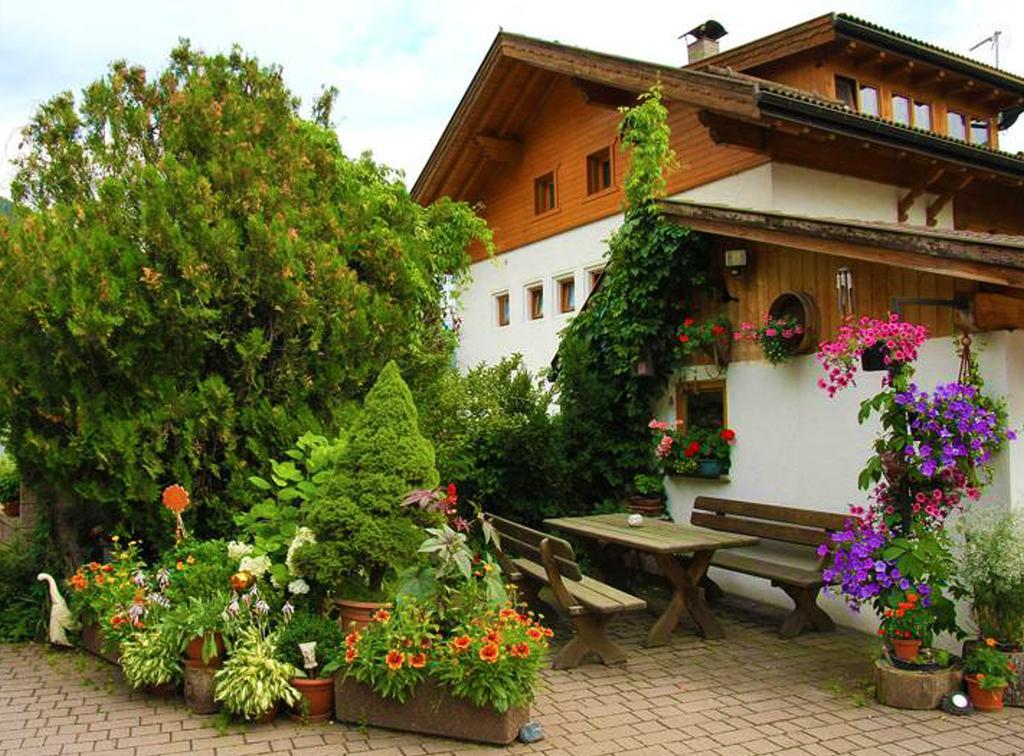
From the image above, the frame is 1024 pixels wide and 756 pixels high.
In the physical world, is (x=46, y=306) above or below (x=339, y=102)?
below

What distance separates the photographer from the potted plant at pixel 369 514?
17.2ft

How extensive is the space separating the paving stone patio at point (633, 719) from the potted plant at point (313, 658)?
12 centimetres

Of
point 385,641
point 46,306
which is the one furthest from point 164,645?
point 46,306

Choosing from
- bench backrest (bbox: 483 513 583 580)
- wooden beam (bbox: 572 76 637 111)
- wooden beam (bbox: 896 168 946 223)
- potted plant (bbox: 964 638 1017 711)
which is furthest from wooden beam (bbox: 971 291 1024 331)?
wooden beam (bbox: 572 76 637 111)

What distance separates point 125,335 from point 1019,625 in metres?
6.19

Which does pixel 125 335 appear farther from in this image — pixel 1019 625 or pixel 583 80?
pixel 583 80

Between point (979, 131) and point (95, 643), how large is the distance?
15.5 metres

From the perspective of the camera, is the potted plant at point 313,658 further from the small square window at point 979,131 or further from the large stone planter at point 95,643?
the small square window at point 979,131

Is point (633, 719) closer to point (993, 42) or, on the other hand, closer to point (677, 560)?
point (677, 560)

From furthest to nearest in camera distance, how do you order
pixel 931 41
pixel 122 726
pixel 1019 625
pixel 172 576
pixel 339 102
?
1. pixel 931 41
2. pixel 339 102
3. pixel 172 576
4. pixel 1019 625
5. pixel 122 726

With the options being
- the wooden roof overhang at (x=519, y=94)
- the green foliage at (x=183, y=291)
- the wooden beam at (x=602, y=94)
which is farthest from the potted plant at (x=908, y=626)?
the wooden beam at (x=602, y=94)

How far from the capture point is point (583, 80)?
1383 centimetres

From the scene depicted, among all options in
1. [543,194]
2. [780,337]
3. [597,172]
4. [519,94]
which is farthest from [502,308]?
[780,337]

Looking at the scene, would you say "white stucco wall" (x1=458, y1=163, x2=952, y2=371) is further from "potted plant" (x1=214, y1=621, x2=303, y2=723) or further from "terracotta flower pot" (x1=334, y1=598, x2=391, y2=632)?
"potted plant" (x1=214, y1=621, x2=303, y2=723)
